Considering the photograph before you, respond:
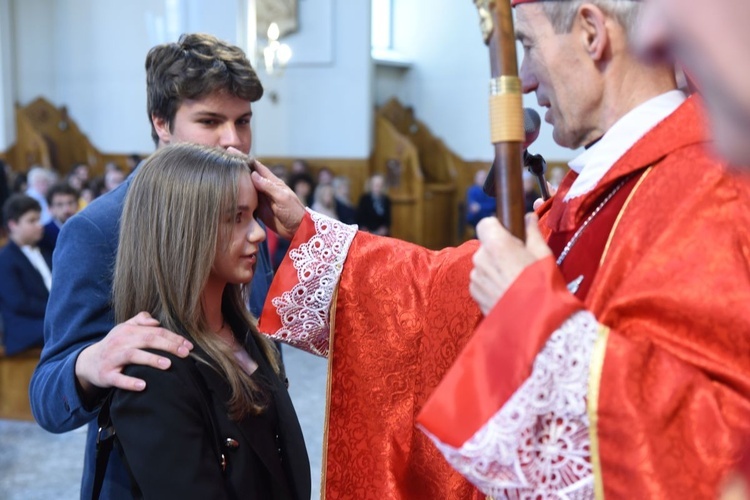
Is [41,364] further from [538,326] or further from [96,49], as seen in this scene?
[96,49]

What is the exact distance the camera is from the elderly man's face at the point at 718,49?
55 cm

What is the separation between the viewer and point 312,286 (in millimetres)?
1758

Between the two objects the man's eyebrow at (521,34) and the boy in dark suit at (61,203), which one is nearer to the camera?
the man's eyebrow at (521,34)

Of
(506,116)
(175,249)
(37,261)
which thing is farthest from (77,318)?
(37,261)

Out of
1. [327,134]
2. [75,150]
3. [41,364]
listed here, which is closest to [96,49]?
[75,150]

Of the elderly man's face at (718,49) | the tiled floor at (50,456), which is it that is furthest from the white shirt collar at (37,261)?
the elderly man's face at (718,49)

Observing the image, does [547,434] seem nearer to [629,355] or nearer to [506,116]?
[629,355]

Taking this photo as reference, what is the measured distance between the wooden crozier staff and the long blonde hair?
65cm

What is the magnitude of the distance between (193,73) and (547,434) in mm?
1191

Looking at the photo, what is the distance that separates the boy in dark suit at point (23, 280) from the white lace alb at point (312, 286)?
3542 mm

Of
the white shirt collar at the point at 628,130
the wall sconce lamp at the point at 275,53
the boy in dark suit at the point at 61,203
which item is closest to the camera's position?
the white shirt collar at the point at 628,130

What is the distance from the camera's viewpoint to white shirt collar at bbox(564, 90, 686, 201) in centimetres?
129

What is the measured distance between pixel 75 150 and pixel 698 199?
43.8 ft

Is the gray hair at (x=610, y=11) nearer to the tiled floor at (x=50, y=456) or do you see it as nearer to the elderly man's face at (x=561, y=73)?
the elderly man's face at (x=561, y=73)
